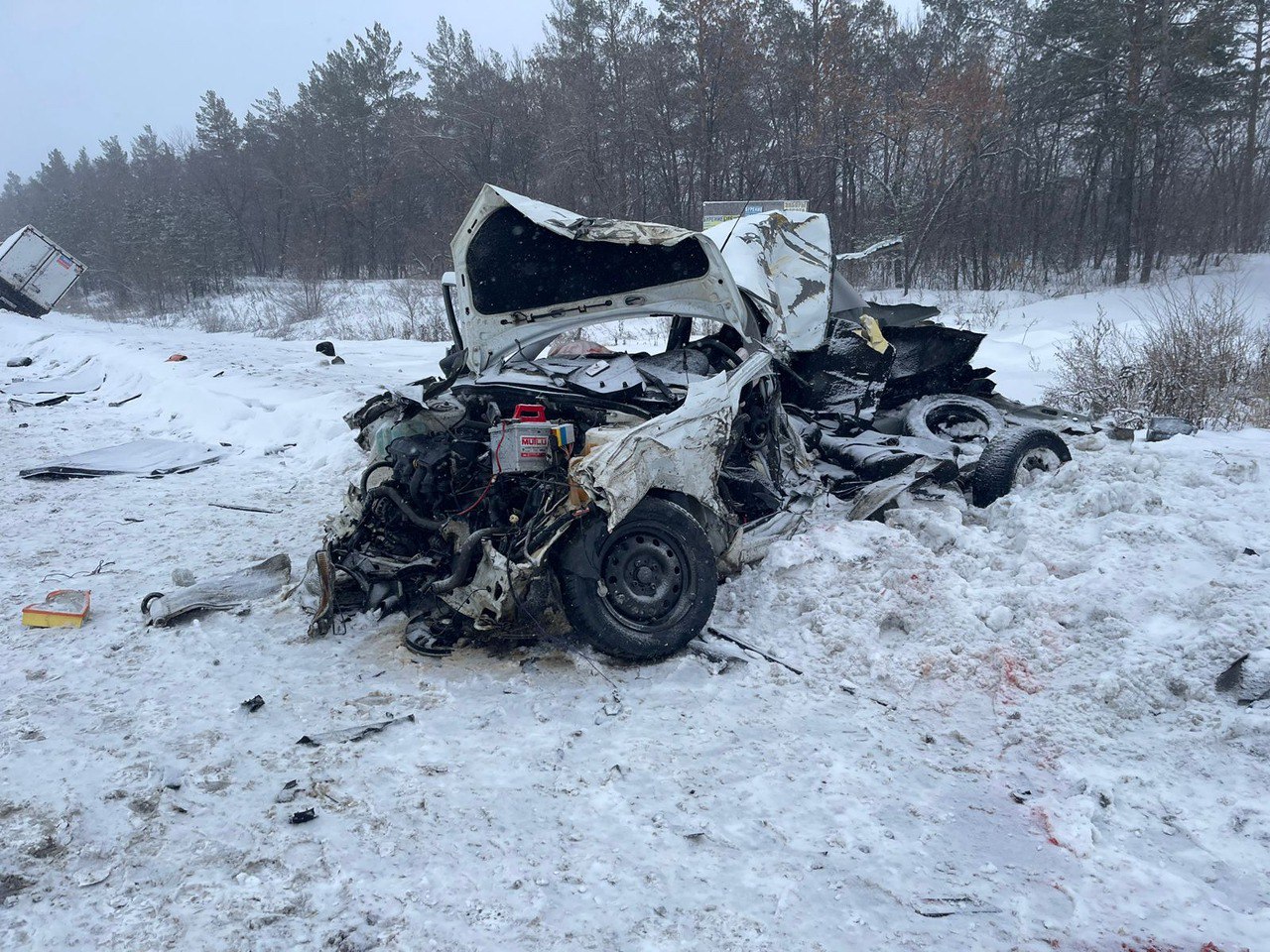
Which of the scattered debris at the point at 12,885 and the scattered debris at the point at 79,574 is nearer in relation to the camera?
the scattered debris at the point at 12,885

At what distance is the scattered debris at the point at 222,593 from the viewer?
4109mm

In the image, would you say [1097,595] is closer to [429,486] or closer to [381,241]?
[429,486]

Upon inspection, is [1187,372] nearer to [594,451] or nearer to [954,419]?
[954,419]

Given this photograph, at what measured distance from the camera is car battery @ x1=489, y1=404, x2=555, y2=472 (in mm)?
3672

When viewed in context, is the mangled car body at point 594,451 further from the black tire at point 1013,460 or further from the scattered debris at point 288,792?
the scattered debris at point 288,792

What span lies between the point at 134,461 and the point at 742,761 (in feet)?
24.5

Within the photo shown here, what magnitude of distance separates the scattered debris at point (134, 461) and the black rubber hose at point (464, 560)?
17.1ft

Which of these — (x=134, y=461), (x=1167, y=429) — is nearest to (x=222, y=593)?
(x=134, y=461)

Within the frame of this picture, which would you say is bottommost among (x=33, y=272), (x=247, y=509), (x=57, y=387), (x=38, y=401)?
(x=247, y=509)

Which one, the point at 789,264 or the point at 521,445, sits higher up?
the point at 789,264

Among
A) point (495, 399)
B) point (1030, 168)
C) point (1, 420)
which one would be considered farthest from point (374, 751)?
point (1030, 168)

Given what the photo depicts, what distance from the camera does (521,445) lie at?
3674mm

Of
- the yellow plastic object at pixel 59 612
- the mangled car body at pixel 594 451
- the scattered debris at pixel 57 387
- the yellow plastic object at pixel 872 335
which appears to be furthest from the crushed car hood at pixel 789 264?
the scattered debris at pixel 57 387

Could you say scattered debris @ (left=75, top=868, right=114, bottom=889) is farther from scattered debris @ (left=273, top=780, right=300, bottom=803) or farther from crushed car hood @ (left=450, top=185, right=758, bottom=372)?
crushed car hood @ (left=450, top=185, right=758, bottom=372)
